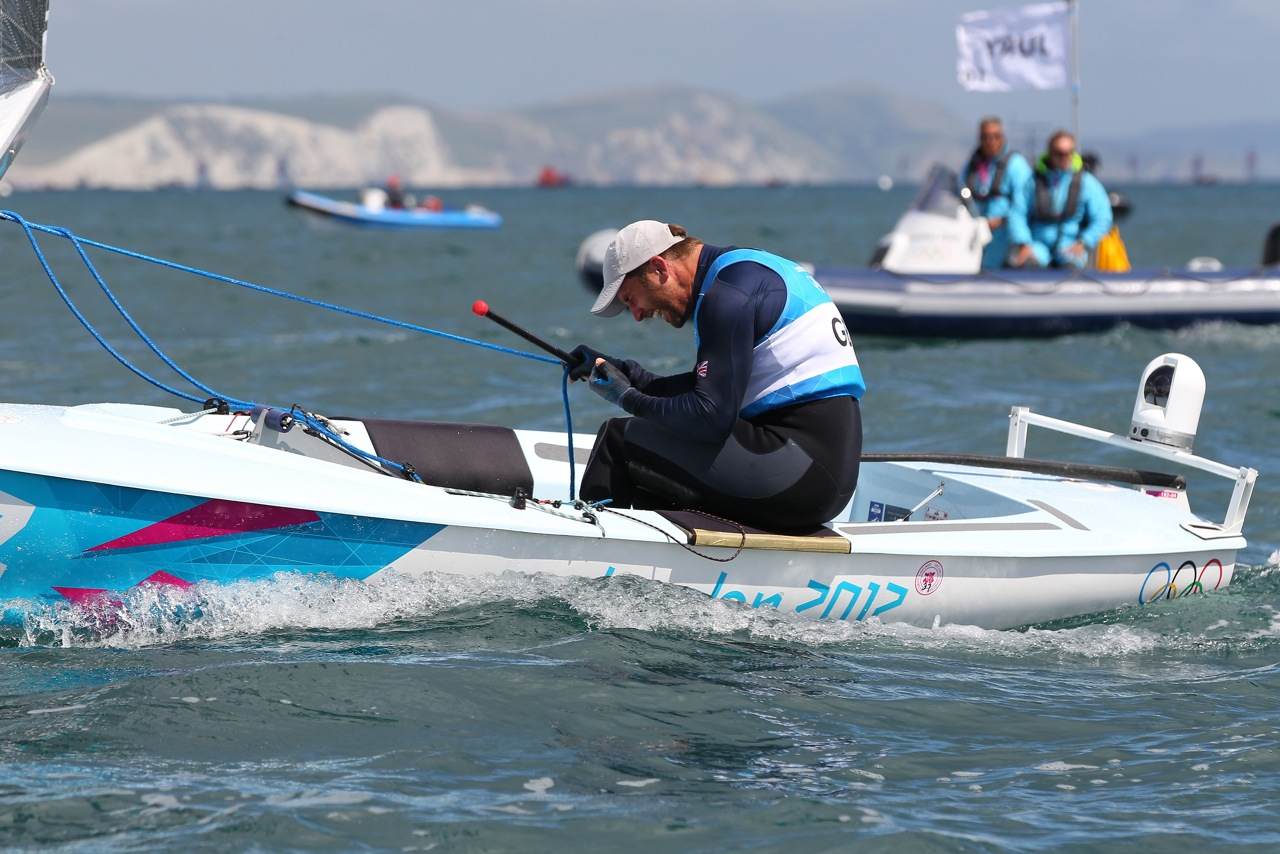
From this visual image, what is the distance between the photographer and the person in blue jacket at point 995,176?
525 inches

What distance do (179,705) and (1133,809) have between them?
249 centimetres

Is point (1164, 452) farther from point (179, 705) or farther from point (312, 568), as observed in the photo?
point (179, 705)

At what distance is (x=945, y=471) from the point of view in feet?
21.4

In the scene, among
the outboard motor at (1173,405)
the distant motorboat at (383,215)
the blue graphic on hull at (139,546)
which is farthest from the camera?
the distant motorboat at (383,215)

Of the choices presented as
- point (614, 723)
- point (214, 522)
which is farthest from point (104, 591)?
Result: point (614, 723)

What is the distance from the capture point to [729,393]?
16.2 feet

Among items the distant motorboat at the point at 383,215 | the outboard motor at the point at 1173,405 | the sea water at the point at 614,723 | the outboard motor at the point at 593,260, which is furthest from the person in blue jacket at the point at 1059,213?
the distant motorboat at the point at 383,215

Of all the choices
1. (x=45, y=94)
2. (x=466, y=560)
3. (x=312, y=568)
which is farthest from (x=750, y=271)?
(x=45, y=94)

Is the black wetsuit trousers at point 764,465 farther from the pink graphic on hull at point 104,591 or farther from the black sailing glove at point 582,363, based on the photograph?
the pink graphic on hull at point 104,591

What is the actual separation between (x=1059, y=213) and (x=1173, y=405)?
761 centimetres

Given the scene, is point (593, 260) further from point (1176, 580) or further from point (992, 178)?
point (1176, 580)

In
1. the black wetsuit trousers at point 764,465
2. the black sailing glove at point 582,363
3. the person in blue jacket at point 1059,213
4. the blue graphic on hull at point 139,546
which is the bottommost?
the blue graphic on hull at point 139,546

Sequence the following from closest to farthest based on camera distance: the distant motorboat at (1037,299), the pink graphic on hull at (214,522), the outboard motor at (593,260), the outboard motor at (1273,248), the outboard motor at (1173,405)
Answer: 1. the pink graphic on hull at (214,522)
2. the outboard motor at (1173,405)
3. the distant motorboat at (1037,299)
4. the outboard motor at (1273,248)
5. the outboard motor at (593,260)

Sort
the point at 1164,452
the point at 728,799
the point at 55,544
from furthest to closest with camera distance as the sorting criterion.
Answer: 1. the point at 1164,452
2. the point at 55,544
3. the point at 728,799
